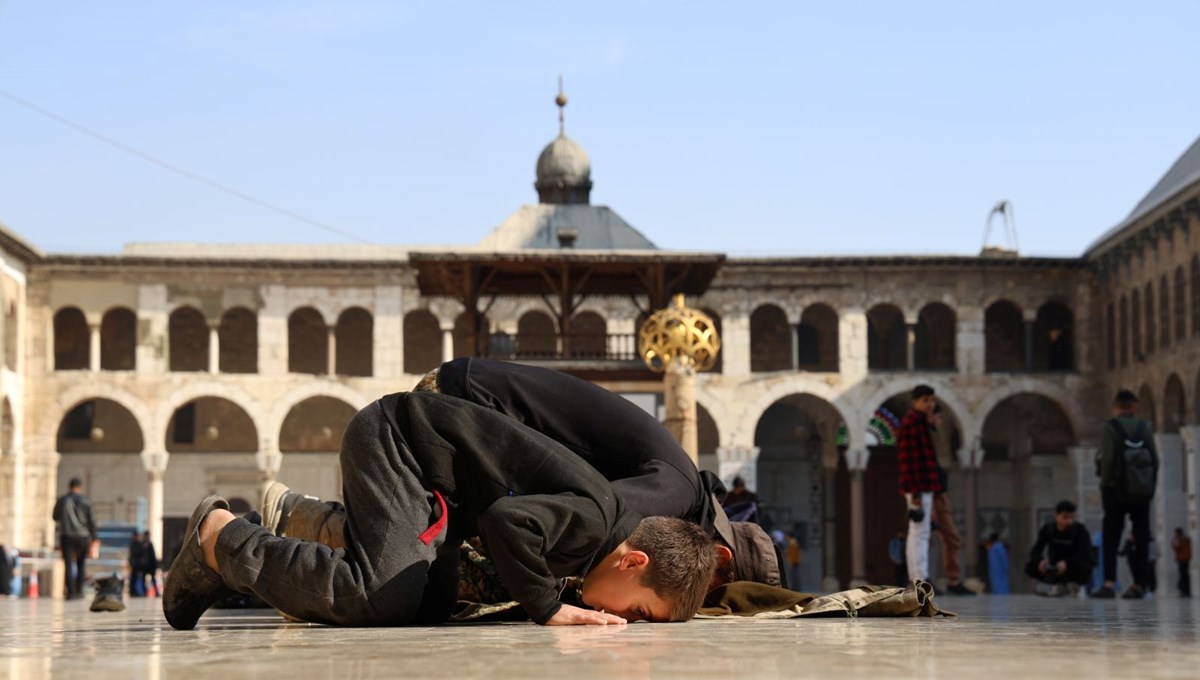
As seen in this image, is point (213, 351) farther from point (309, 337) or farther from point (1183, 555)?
point (1183, 555)

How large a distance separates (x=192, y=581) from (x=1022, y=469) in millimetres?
35305

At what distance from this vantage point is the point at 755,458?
36688 millimetres

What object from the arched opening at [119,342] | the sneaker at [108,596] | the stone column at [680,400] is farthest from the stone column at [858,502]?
the sneaker at [108,596]

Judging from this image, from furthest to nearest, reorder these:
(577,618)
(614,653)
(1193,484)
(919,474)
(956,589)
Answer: (1193,484) < (956,589) < (919,474) < (577,618) < (614,653)

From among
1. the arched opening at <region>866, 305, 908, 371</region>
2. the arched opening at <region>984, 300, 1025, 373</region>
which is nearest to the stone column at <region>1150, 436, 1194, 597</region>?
the arched opening at <region>984, 300, 1025, 373</region>

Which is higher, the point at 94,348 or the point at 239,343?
the point at 239,343

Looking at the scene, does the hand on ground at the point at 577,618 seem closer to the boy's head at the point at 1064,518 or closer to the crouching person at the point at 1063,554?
A: the crouching person at the point at 1063,554

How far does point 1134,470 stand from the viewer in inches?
488

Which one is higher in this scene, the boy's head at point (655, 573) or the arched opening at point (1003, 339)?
the arched opening at point (1003, 339)

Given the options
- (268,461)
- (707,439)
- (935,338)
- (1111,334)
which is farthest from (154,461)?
(1111,334)

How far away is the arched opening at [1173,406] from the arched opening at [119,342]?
70.0ft

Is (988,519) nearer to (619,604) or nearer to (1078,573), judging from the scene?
(1078,573)

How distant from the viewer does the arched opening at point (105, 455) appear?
37438mm

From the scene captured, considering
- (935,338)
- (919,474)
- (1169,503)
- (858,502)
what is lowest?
(858,502)
